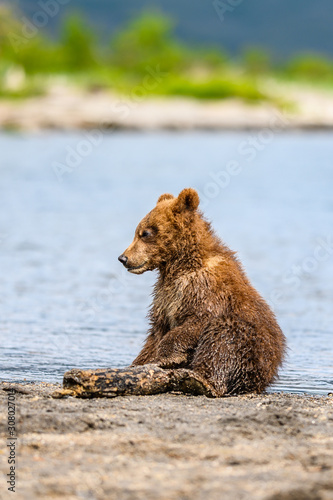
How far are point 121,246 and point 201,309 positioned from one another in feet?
32.2

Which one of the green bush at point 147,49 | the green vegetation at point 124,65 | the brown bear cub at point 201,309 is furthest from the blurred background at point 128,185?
the brown bear cub at point 201,309

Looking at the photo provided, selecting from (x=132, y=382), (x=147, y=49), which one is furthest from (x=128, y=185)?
(x=147, y=49)

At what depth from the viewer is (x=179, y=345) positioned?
6578 mm

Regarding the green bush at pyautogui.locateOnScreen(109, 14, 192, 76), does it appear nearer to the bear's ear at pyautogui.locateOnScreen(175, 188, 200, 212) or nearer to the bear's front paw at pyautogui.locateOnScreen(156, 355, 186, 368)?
the bear's ear at pyautogui.locateOnScreen(175, 188, 200, 212)

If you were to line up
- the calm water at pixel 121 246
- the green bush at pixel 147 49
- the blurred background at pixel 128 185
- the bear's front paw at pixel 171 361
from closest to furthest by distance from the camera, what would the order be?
the bear's front paw at pixel 171 361, the calm water at pixel 121 246, the blurred background at pixel 128 185, the green bush at pixel 147 49

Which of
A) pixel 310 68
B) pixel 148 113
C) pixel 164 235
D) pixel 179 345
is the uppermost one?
pixel 310 68

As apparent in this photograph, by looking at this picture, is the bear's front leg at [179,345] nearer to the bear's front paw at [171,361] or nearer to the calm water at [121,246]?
the bear's front paw at [171,361]

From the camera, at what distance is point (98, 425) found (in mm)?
5180

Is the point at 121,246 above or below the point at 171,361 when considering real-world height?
above

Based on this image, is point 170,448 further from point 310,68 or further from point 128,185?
point 310,68

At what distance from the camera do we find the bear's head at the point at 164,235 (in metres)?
6.83

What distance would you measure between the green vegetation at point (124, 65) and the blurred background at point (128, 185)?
26cm

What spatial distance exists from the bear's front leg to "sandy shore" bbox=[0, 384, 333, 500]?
38 centimetres

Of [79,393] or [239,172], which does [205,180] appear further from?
[79,393]
